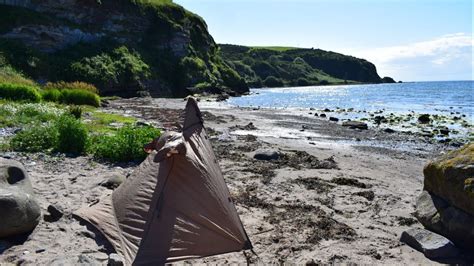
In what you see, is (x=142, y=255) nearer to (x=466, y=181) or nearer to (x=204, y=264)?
(x=204, y=264)

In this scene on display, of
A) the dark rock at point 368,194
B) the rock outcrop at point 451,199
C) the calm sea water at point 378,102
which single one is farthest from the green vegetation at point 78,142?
the calm sea water at point 378,102

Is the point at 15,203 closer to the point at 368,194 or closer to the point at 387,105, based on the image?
the point at 368,194

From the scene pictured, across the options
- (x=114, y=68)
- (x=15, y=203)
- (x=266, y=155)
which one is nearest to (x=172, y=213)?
(x=15, y=203)

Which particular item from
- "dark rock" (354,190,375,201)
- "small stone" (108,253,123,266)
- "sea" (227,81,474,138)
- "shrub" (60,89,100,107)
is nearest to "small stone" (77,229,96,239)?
"small stone" (108,253,123,266)

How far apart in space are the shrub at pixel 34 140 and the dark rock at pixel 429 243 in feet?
38.2

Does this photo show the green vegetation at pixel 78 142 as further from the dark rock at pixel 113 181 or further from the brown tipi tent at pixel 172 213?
the brown tipi tent at pixel 172 213

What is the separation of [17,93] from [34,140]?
13.5 metres

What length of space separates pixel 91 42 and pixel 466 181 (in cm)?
6574

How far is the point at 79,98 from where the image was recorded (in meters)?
30.4

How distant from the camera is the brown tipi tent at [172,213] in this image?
702 centimetres

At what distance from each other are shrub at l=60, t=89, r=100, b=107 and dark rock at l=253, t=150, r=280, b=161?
18.5 m

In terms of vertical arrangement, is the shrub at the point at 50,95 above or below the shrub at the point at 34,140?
above

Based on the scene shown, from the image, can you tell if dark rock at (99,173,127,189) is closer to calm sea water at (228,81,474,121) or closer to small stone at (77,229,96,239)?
small stone at (77,229,96,239)

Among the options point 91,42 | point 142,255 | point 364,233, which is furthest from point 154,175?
point 91,42
